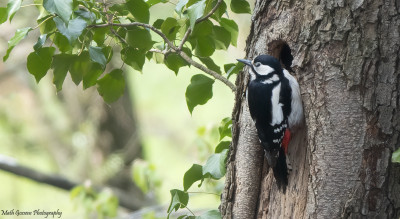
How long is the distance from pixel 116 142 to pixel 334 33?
3952 mm

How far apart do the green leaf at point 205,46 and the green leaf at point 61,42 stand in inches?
20.7

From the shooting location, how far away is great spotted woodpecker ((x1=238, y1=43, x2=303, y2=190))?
210 centimetres

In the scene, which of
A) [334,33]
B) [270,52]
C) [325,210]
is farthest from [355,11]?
[325,210]

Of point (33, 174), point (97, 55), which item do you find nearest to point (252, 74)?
point (97, 55)

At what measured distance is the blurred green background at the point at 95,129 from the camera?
4.97 meters

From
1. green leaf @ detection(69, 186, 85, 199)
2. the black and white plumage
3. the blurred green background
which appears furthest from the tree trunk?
green leaf @ detection(69, 186, 85, 199)

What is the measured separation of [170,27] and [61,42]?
428 mm

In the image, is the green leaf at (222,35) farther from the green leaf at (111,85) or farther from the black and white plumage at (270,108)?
the green leaf at (111,85)

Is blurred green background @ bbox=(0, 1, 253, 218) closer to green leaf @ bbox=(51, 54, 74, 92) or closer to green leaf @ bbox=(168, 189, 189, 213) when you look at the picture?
green leaf @ bbox=(168, 189, 189, 213)

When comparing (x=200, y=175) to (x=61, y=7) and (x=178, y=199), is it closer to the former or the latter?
(x=178, y=199)

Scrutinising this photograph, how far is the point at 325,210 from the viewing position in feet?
6.50

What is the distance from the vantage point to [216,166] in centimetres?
226

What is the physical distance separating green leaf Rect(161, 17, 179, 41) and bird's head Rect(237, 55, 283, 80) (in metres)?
0.32

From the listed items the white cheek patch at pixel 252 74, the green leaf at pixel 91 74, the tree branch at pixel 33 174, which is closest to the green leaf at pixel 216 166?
the white cheek patch at pixel 252 74
